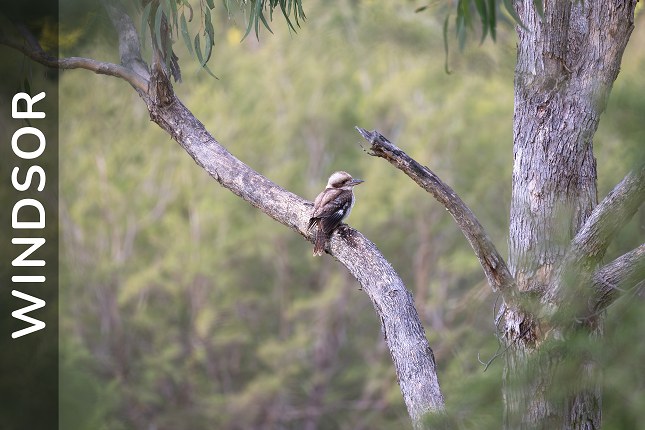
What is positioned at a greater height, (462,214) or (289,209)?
(289,209)

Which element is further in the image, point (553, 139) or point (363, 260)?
point (363, 260)

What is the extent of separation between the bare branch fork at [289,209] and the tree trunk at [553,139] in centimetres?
34

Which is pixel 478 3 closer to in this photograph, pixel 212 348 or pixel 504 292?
pixel 504 292

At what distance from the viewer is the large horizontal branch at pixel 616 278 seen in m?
1.84

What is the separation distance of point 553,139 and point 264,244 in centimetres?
772

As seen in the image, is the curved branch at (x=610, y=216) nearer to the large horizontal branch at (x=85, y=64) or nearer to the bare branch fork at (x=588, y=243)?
the bare branch fork at (x=588, y=243)

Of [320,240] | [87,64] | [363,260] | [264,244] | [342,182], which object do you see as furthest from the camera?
[264,244]

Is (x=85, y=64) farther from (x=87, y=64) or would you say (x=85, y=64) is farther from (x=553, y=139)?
(x=553, y=139)

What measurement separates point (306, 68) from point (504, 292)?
8928 millimetres

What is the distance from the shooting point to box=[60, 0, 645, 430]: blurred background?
8.94 m

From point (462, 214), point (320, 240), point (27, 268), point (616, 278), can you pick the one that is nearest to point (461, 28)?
point (462, 214)

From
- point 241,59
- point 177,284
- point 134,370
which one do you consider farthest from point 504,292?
point 241,59

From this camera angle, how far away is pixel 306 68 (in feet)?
34.0

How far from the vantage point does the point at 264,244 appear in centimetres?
962
